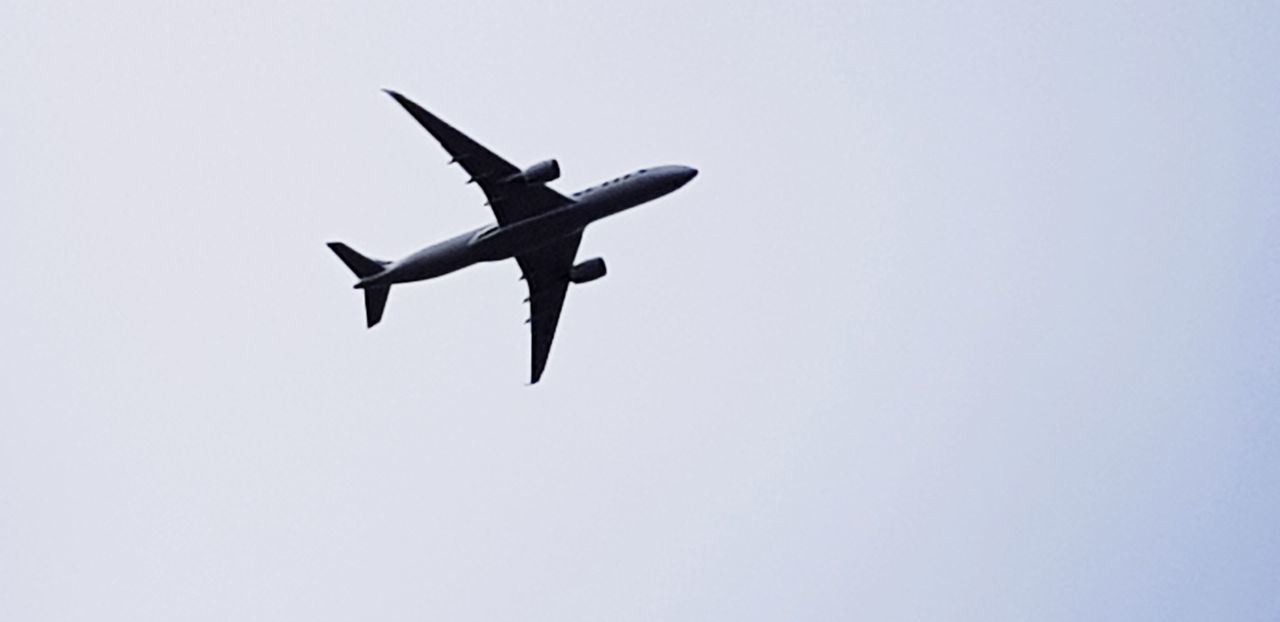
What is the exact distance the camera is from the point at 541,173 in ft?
356

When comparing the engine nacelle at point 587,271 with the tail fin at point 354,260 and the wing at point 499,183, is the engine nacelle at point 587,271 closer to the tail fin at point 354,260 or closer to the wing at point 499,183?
the wing at point 499,183

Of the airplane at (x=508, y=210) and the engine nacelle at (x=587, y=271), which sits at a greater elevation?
the airplane at (x=508, y=210)

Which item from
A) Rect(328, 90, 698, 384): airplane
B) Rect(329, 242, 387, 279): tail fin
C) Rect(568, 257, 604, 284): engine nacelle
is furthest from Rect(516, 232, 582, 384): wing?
Rect(329, 242, 387, 279): tail fin

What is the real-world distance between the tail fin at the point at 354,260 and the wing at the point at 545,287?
26.5 ft

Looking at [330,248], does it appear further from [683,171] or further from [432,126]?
[683,171]

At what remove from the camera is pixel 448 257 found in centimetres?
10962

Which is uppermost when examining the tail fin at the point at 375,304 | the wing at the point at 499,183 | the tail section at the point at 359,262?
the wing at the point at 499,183

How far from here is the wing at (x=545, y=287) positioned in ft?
383

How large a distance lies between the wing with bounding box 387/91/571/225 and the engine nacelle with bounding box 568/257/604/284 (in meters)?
7.45

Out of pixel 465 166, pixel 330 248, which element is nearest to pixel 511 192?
pixel 465 166

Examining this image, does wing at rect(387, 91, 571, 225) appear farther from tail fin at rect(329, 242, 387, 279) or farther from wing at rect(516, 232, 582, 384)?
tail fin at rect(329, 242, 387, 279)

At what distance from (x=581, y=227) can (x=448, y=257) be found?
7.21m

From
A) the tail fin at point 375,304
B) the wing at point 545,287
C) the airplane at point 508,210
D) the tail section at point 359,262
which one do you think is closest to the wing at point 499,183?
the airplane at point 508,210

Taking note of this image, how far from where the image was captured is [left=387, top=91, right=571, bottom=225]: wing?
356ft
